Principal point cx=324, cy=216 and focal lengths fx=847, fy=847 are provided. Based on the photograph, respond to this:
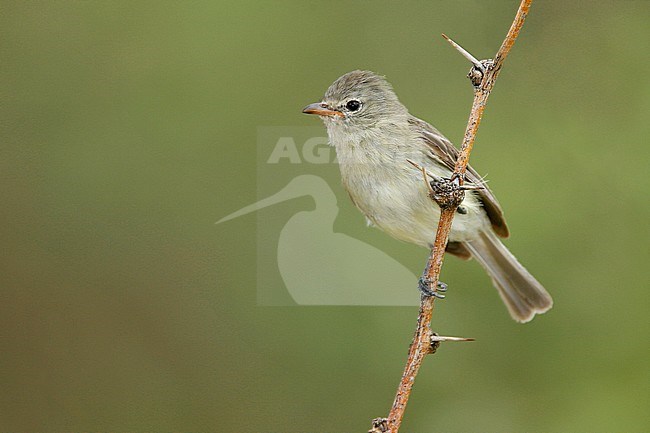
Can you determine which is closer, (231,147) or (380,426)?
(380,426)

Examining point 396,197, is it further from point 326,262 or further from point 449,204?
point 449,204

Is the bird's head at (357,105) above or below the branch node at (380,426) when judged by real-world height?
above

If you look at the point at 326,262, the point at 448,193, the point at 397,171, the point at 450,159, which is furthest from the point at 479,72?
the point at 326,262

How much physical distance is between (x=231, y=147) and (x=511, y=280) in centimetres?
230

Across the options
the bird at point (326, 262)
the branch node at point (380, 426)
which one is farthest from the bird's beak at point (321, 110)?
the branch node at point (380, 426)

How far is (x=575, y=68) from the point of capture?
6.15m

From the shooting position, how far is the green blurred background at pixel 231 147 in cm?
561

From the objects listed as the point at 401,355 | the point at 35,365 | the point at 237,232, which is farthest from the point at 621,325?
the point at 35,365

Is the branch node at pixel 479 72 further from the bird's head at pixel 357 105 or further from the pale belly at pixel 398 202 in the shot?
the bird's head at pixel 357 105

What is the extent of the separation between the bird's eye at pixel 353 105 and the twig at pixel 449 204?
1.78 meters

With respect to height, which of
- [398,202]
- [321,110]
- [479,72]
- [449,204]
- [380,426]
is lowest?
[380,426]

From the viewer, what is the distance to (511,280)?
5371 millimetres

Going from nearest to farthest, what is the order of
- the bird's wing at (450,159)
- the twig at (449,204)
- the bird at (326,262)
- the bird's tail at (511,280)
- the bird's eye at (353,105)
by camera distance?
the twig at (449,204), the bird's wing at (450,159), the bird's eye at (353,105), the bird's tail at (511,280), the bird at (326,262)

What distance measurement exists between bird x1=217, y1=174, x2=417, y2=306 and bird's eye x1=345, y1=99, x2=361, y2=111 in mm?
1030
